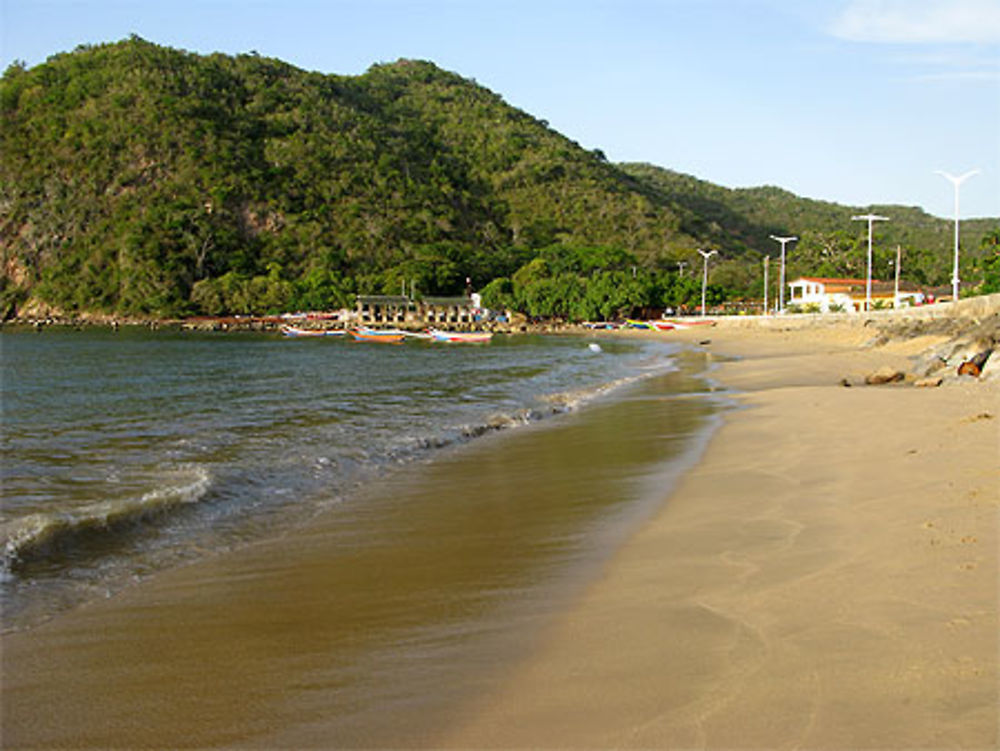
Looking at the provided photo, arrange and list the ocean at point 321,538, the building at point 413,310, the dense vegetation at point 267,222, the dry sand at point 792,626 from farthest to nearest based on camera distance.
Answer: the dense vegetation at point 267,222, the building at point 413,310, the ocean at point 321,538, the dry sand at point 792,626

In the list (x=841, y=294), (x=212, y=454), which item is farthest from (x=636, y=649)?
(x=841, y=294)

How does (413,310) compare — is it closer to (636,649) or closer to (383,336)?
(383,336)

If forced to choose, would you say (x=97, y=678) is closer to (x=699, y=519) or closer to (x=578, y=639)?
(x=578, y=639)

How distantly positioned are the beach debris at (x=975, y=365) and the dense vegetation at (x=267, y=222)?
93.7m

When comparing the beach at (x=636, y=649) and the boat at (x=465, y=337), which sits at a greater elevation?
the boat at (x=465, y=337)

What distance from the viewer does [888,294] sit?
93.9 metres

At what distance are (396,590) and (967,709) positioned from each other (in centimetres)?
403

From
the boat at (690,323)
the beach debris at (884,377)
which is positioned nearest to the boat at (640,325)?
the boat at (690,323)

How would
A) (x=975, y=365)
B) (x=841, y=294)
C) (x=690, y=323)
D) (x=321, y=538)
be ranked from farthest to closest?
1. (x=690, y=323)
2. (x=841, y=294)
3. (x=975, y=365)
4. (x=321, y=538)

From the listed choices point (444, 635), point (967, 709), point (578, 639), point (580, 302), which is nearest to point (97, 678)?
point (444, 635)

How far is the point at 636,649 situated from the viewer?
4961 millimetres

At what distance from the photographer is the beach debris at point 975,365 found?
19.8m

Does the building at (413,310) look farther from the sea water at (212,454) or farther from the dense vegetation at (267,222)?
the sea water at (212,454)

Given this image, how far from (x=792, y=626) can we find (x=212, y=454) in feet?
38.1
